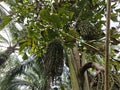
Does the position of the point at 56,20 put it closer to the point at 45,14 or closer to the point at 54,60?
the point at 45,14

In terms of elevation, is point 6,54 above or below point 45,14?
below

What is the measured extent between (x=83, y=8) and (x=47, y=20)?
0.59 metres

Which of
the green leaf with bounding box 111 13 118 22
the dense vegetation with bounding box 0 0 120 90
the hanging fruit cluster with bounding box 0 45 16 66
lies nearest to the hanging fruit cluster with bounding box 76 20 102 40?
the dense vegetation with bounding box 0 0 120 90

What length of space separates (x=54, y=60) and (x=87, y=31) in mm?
467

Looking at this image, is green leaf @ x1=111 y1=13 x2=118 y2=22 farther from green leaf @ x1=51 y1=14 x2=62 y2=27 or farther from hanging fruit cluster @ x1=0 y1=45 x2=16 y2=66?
hanging fruit cluster @ x1=0 y1=45 x2=16 y2=66

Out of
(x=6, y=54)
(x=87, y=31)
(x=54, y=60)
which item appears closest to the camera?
(x=54, y=60)

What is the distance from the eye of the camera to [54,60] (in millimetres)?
1911

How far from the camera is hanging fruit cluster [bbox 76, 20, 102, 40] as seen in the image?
89.3 inches

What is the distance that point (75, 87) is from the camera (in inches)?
95.3

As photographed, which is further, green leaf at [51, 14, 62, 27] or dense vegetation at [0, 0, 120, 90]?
green leaf at [51, 14, 62, 27]

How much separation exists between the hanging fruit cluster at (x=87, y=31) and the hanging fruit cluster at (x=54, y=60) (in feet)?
1.09

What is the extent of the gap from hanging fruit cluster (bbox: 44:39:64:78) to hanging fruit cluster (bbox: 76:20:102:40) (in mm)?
333

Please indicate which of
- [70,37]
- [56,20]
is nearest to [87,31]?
[70,37]

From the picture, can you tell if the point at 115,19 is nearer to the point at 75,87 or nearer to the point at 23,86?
the point at 75,87
